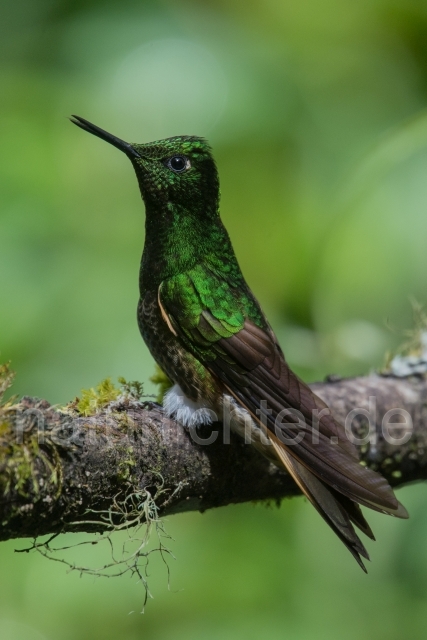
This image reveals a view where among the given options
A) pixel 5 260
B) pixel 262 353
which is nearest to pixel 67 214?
pixel 5 260

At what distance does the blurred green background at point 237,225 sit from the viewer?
3.59 meters

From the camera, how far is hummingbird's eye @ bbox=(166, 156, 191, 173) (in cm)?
307

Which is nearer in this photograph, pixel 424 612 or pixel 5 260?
pixel 424 612

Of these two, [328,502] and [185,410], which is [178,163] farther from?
[328,502]

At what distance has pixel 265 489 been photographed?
9.80 ft

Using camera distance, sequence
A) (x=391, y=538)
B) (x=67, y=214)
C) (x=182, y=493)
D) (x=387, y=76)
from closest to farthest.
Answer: (x=182, y=493) < (x=391, y=538) < (x=67, y=214) < (x=387, y=76)

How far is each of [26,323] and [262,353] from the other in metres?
1.56

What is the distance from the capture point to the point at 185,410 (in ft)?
9.16

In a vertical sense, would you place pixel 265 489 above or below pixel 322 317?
below

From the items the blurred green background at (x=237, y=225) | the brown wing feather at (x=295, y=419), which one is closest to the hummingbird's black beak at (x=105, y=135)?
the brown wing feather at (x=295, y=419)

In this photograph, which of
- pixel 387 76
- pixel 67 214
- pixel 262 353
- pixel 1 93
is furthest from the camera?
pixel 387 76

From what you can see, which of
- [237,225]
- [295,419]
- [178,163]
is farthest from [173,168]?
[237,225]

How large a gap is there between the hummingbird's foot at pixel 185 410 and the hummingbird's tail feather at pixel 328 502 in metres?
0.31

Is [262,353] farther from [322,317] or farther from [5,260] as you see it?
[5,260]
